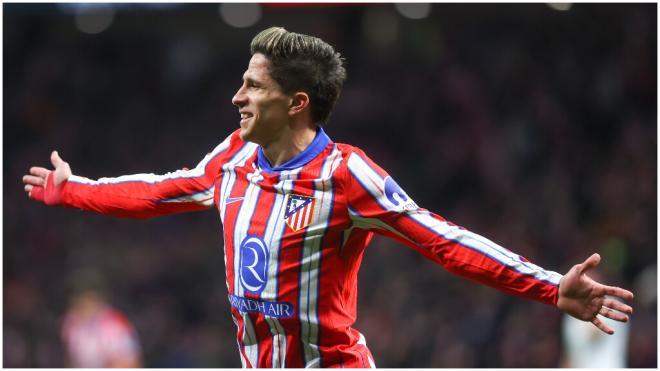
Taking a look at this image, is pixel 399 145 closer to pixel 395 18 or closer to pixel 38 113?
pixel 395 18

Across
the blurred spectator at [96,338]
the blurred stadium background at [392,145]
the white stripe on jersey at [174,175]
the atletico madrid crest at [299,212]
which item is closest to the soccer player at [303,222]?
the atletico madrid crest at [299,212]

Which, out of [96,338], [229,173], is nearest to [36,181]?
[229,173]

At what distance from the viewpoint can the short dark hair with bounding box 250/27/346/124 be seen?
150 inches

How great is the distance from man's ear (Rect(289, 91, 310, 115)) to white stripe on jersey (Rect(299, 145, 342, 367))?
20cm

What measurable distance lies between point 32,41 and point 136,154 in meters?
2.89

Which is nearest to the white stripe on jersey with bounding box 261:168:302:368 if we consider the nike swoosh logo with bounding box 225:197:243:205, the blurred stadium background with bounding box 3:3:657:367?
the nike swoosh logo with bounding box 225:197:243:205

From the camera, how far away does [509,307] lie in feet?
32.7

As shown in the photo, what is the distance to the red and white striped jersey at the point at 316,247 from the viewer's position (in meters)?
3.62

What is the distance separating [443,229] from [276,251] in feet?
2.05

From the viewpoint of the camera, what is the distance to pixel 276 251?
3.75m

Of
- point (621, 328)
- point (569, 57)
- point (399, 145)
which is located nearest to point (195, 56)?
point (399, 145)

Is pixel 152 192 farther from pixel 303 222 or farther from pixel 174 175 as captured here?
pixel 303 222

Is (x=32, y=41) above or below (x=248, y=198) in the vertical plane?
above

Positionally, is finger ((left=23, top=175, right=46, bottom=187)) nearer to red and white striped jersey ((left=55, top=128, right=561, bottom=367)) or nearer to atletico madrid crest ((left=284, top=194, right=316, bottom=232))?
red and white striped jersey ((left=55, top=128, right=561, bottom=367))
